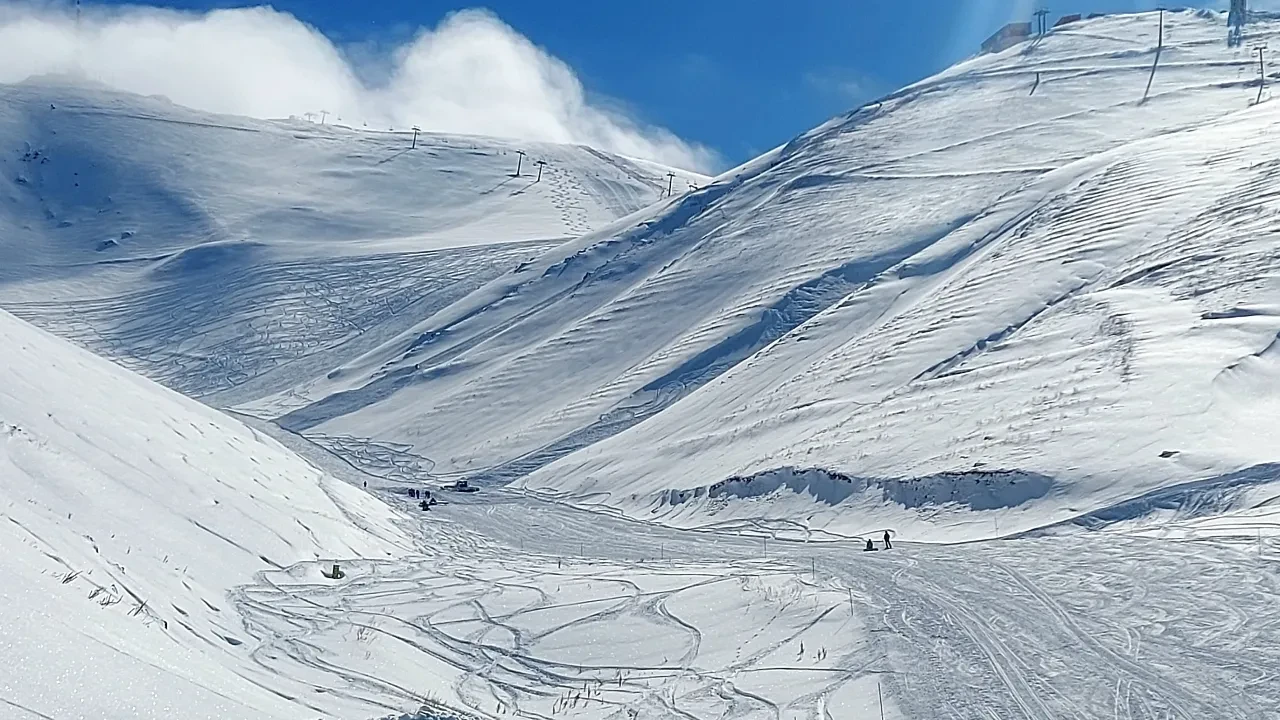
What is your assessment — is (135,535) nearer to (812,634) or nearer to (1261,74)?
(812,634)

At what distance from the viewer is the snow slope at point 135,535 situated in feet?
33.8

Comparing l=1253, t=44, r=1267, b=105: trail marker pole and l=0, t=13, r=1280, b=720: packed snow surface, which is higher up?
l=1253, t=44, r=1267, b=105: trail marker pole

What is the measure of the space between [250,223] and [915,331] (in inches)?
3942

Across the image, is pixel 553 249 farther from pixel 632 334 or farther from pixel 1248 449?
pixel 1248 449

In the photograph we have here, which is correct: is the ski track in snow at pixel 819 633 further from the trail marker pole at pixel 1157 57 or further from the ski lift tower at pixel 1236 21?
the ski lift tower at pixel 1236 21

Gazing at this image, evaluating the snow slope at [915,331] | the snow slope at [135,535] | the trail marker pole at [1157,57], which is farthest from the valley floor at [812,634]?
the trail marker pole at [1157,57]

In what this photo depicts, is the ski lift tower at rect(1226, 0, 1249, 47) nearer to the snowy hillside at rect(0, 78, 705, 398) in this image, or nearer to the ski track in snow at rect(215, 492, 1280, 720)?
the snowy hillside at rect(0, 78, 705, 398)

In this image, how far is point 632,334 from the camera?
76.2 metres

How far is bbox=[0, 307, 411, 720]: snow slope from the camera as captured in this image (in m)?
10.3

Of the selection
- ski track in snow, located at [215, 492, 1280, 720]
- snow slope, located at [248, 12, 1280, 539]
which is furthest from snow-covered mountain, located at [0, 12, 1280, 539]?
ski track in snow, located at [215, 492, 1280, 720]

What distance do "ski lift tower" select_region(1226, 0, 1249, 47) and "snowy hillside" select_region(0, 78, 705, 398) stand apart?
207ft

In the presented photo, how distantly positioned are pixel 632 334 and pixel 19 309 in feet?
220

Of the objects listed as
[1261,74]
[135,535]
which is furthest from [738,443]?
[1261,74]

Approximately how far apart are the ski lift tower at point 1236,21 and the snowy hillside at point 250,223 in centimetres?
6300
